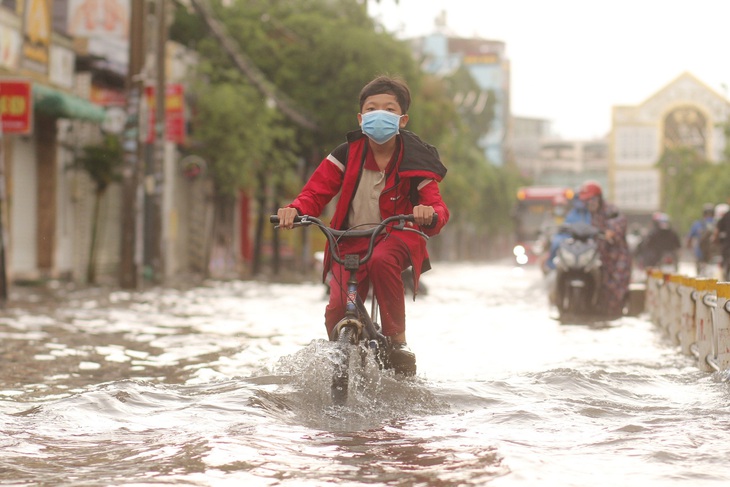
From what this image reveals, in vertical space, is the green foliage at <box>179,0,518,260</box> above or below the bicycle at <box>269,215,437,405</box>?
above

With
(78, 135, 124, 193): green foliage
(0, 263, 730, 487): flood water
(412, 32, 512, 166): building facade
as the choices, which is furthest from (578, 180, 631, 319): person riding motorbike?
(412, 32, 512, 166): building facade

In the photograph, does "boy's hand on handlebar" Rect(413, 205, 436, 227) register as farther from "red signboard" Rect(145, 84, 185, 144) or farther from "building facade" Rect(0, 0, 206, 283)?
"red signboard" Rect(145, 84, 185, 144)

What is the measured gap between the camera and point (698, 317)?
9.88 meters

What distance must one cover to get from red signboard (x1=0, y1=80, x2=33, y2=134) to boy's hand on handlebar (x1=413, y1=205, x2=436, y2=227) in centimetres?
1499

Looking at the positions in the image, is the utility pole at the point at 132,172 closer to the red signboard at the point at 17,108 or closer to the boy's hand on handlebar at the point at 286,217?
the red signboard at the point at 17,108

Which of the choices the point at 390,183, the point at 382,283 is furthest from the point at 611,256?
the point at 382,283

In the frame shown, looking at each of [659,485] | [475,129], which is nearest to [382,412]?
[659,485]

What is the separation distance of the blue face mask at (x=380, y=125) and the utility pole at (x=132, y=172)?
648 inches

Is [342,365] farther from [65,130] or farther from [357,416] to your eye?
[65,130]

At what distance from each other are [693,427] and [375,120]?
214cm

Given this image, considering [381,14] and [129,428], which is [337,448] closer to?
[129,428]

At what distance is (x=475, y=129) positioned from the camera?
9488 centimetres

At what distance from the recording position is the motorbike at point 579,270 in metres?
16.6

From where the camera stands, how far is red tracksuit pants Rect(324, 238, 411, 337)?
6.99 meters
